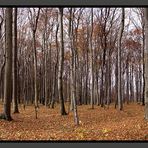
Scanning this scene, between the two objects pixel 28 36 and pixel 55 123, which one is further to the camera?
pixel 28 36

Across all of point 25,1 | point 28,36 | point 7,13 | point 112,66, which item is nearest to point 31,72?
point 28,36

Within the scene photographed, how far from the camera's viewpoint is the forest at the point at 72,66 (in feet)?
52.0

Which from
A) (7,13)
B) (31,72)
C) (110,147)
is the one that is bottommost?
(110,147)

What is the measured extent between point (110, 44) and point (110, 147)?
1647 cm

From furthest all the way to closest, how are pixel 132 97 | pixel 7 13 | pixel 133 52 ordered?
pixel 132 97 → pixel 133 52 → pixel 7 13

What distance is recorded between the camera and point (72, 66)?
15.8 m

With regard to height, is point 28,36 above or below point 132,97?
above

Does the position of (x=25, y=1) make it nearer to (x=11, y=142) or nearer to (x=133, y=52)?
(x=11, y=142)

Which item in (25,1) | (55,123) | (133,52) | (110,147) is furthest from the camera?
(133,52)

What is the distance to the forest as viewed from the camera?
15.8 m

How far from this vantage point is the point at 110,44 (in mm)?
26375

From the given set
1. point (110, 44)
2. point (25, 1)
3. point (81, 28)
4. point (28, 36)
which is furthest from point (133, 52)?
point (25, 1)

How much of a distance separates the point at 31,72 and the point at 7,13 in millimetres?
17372

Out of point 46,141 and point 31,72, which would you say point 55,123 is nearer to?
point 46,141
